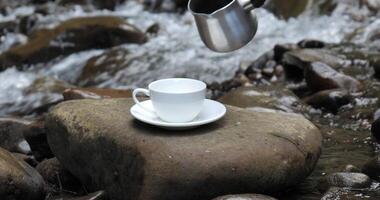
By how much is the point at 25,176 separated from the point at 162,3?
6791 mm

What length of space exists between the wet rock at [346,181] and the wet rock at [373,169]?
0.25ft

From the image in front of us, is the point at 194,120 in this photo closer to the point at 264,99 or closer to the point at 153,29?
the point at 264,99

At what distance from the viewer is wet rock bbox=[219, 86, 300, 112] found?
16.1ft

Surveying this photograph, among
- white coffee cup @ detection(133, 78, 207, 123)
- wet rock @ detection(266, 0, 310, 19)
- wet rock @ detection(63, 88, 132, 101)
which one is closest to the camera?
white coffee cup @ detection(133, 78, 207, 123)

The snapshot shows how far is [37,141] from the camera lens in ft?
13.6

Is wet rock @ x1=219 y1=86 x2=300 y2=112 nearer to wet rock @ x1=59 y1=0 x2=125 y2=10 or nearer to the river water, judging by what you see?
the river water

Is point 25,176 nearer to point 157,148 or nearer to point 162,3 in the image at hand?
point 157,148

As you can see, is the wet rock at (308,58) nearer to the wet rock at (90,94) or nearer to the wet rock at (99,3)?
the wet rock at (90,94)

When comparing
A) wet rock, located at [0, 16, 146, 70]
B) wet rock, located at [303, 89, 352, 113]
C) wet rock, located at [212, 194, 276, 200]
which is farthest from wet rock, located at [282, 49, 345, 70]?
wet rock, located at [212, 194, 276, 200]

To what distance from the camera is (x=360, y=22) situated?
7.78 metres

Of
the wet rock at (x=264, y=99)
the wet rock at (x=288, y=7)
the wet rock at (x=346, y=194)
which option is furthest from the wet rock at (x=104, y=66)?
the wet rock at (x=346, y=194)

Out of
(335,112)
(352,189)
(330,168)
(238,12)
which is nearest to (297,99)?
(335,112)

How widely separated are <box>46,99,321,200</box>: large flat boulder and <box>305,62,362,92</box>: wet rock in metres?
1.97

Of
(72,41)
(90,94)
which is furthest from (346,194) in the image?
(72,41)
